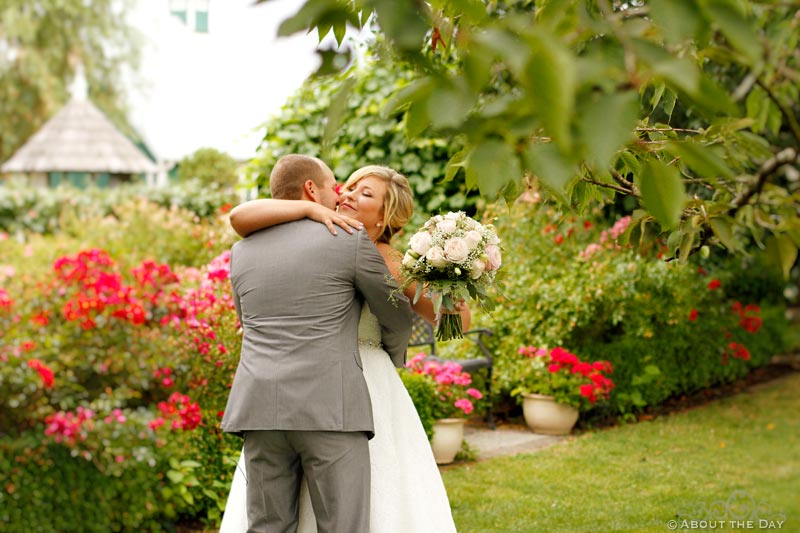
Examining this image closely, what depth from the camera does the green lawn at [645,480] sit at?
182 inches

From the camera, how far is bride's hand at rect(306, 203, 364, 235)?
2590mm

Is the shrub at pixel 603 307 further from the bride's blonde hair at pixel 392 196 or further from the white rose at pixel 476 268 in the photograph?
the white rose at pixel 476 268

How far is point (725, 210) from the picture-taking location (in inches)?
69.5

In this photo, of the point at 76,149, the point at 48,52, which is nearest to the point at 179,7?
the point at 76,149

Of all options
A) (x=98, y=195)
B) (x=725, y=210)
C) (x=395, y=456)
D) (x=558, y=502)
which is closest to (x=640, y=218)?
(x=725, y=210)

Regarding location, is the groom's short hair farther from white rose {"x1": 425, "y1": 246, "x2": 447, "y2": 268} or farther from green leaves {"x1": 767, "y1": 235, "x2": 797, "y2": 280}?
green leaves {"x1": 767, "y1": 235, "x2": 797, "y2": 280}

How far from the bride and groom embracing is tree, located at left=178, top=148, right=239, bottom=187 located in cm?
1409

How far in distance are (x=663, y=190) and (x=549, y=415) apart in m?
5.89

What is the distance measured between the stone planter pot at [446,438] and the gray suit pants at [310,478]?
3084 millimetres

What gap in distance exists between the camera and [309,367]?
2545mm

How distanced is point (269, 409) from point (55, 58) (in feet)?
78.9

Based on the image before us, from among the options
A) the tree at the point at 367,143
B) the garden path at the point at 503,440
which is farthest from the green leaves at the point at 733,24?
the tree at the point at 367,143

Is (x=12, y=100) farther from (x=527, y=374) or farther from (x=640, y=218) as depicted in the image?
(x=640, y=218)

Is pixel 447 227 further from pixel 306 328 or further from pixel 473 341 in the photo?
pixel 473 341
